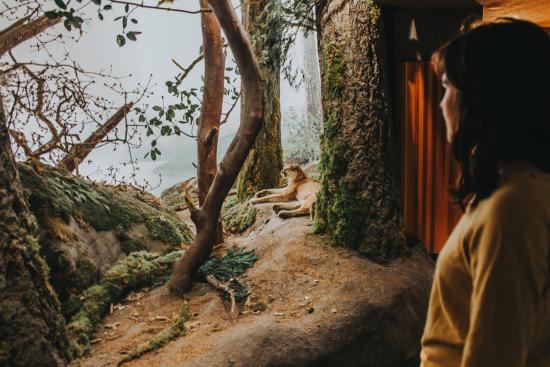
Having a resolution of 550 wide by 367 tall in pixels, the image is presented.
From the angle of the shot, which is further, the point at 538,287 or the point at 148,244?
the point at 148,244

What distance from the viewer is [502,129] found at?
1.28 meters

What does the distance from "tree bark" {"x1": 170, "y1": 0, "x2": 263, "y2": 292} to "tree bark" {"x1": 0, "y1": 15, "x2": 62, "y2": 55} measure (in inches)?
131

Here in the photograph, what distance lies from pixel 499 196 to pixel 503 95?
29 cm

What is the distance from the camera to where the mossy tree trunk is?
18.2 ft

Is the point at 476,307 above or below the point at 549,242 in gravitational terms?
below

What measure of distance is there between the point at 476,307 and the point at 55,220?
4.85m

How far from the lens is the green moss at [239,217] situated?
796 centimetres

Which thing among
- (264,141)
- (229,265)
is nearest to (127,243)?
(229,265)

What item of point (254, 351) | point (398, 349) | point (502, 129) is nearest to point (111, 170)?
point (254, 351)

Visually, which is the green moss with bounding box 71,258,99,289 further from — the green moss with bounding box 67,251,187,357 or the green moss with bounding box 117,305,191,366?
the green moss with bounding box 117,305,191,366

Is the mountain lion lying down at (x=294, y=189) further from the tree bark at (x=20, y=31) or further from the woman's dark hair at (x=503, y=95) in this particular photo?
the woman's dark hair at (x=503, y=95)

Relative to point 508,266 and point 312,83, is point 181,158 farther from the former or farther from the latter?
point 508,266

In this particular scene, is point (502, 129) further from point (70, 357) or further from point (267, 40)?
point (267, 40)

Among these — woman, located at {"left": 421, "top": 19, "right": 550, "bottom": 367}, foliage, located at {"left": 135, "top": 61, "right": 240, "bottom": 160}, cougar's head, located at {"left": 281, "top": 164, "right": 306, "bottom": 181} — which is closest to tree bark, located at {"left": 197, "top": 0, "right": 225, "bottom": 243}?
foliage, located at {"left": 135, "top": 61, "right": 240, "bottom": 160}
